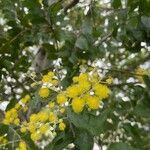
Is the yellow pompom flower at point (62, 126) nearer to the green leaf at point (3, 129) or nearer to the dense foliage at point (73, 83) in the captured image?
the dense foliage at point (73, 83)

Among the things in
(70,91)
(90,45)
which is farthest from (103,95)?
(90,45)

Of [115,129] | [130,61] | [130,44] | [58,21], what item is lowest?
[130,61]

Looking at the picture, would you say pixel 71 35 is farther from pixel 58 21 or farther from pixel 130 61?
pixel 130 61

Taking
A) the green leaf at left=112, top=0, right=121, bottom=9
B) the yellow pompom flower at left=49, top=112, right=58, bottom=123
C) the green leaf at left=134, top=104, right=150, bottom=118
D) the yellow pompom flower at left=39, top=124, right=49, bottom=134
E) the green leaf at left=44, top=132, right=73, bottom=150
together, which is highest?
the green leaf at left=112, top=0, right=121, bottom=9

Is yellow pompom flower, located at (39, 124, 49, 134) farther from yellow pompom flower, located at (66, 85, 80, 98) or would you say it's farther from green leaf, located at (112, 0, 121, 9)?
green leaf, located at (112, 0, 121, 9)

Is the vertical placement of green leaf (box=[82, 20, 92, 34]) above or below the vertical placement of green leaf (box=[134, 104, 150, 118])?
above

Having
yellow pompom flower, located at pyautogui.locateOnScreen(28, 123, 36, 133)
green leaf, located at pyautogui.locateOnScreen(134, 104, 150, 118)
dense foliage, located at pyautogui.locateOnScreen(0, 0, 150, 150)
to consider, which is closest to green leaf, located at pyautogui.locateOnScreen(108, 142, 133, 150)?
dense foliage, located at pyautogui.locateOnScreen(0, 0, 150, 150)

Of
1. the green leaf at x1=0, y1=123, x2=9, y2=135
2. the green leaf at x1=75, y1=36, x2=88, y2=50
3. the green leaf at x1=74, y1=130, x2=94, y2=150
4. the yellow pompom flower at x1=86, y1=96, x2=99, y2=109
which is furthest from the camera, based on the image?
the green leaf at x1=75, y1=36, x2=88, y2=50

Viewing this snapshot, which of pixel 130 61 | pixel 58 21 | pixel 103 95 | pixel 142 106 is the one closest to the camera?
pixel 103 95

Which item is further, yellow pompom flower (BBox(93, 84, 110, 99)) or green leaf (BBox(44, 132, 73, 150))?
green leaf (BBox(44, 132, 73, 150))

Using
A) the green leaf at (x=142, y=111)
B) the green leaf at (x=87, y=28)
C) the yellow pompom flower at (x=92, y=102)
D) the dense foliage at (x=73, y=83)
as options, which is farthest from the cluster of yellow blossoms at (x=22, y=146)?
the green leaf at (x=87, y=28)
